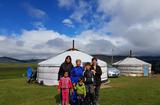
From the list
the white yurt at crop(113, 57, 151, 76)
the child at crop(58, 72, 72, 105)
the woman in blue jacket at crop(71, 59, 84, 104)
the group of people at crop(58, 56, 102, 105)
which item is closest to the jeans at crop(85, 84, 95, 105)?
the group of people at crop(58, 56, 102, 105)

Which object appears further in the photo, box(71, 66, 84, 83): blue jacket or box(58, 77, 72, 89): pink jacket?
box(71, 66, 84, 83): blue jacket

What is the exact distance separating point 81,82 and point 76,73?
1.56 ft

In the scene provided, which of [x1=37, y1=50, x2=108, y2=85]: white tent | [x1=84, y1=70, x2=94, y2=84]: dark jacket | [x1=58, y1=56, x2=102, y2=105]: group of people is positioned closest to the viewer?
[x1=84, y1=70, x2=94, y2=84]: dark jacket

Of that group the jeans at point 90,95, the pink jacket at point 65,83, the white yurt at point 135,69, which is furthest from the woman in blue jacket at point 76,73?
the white yurt at point 135,69

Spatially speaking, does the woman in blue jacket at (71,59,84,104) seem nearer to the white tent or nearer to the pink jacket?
the pink jacket

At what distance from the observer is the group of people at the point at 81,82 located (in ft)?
37.6

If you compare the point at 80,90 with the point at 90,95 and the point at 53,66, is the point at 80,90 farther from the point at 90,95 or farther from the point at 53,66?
the point at 53,66

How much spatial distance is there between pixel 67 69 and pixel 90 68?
3.00ft

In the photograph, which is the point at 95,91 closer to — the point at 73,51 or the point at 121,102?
the point at 121,102

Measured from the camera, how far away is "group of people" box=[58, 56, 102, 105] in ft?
37.6

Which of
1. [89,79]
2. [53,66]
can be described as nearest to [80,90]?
[89,79]

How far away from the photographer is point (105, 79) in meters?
25.3

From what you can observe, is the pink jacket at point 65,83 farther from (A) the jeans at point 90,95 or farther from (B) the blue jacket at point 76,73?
(A) the jeans at point 90,95

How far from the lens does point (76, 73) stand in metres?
11.9
